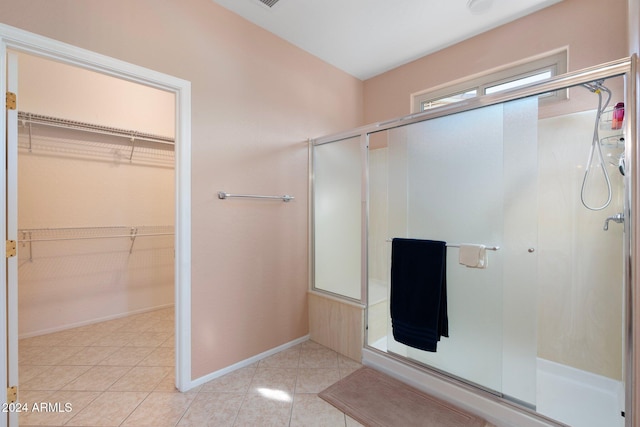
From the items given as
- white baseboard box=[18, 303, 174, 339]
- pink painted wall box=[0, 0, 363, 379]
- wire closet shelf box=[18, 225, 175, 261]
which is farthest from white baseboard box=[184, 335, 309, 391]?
wire closet shelf box=[18, 225, 175, 261]

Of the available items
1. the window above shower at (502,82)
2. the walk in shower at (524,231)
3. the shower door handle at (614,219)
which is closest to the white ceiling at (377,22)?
the window above shower at (502,82)

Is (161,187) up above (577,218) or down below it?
above

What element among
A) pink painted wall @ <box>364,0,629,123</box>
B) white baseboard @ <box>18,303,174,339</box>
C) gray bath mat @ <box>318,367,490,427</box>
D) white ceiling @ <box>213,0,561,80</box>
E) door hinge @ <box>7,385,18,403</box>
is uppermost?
white ceiling @ <box>213,0,561,80</box>

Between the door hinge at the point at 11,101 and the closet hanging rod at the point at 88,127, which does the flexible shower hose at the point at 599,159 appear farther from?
the closet hanging rod at the point at 88,127

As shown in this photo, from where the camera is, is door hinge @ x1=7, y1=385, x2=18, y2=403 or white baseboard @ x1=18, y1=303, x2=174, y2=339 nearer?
door hinge @ x1=7, y1=385, x2=18, y2=403

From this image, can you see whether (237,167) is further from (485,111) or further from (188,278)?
(485,111)

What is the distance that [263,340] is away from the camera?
2297mm

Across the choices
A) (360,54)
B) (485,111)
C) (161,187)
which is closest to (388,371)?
(485,111)

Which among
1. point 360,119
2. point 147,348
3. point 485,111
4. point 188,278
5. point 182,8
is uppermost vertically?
point 182,8

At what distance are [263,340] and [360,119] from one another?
251 centimetres

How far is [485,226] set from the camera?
1650 mm

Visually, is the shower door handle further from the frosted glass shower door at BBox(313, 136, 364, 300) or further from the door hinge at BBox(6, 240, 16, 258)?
the door hinge at BBox(6, 240, 16, 258)

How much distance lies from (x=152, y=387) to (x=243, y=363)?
606mm

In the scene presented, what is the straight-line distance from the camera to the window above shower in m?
2.02
